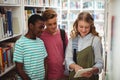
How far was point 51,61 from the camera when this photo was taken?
7.09ft

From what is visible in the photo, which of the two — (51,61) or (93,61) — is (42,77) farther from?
(93,61)

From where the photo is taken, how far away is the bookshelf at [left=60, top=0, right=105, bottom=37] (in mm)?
6395

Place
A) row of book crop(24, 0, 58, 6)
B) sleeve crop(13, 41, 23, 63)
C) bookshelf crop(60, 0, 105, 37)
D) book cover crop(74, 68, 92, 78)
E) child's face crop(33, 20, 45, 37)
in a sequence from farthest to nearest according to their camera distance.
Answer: bookshelf crop(60, 0, 105, 37), row of book crop(24, 0, 58, 6), child's face crop(33, 20, 45, 37), sleeve crop(13, 41, 23, 63), book cover crop(74, 68, 92, 78)

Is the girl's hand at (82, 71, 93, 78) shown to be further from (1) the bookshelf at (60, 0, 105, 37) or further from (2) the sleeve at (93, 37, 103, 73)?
(1) the bookshelf at (60, 0, 105, 37)

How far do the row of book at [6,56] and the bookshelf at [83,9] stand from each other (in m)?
4.07

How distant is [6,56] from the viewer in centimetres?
227

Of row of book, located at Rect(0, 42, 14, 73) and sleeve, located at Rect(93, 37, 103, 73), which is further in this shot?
row of book, located at Rect(0, 42, 14, 73)

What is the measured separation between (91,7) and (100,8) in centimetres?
29

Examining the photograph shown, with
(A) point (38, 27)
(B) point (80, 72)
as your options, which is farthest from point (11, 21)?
(B) point (80, 72)

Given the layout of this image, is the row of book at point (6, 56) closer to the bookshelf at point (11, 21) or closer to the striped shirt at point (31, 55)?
the bookshelf at point (11, 21)

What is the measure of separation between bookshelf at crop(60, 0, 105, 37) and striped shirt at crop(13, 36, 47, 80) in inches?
173

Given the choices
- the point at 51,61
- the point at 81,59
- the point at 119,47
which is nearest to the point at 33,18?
the point at 51,61

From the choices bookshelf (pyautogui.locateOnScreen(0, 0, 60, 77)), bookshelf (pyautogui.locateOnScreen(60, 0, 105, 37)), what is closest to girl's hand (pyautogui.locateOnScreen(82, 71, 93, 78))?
bookshelf (pyautogui.locateOnScreen(0, 0, 60, 77))

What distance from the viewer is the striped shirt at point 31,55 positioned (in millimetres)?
1929
